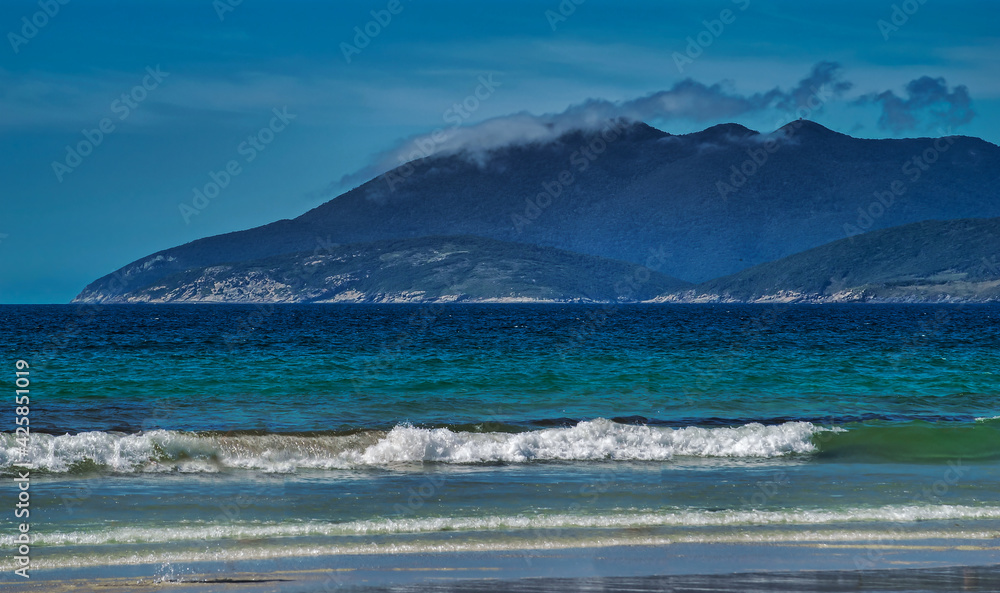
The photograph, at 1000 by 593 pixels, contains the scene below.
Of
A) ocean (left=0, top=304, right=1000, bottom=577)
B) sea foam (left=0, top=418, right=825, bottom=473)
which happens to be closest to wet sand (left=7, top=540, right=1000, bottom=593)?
ocean (left=0, top=304, right=1000, bottom=577)

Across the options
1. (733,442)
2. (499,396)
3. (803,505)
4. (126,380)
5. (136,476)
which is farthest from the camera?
(126,380)

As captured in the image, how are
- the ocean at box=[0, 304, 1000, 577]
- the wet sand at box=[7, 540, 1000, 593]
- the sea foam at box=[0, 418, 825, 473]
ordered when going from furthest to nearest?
the sea foam at box=[0, 418, 825, 473] → the ocean at box=[0, 304, 1000, 577] → the wet sand at box=[7, 540, 1000, 593]

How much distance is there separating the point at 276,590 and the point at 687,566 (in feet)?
16.1

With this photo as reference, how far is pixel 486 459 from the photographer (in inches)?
785

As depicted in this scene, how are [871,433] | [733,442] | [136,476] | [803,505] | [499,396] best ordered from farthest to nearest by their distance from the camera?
[499,396] < [871,433] < [733,442] < [136,476] < [803,505]

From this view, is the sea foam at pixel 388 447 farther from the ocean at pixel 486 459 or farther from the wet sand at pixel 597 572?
the wet sand at pixel 597 572

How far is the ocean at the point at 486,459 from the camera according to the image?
13164 mm

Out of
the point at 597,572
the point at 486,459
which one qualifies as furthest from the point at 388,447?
the point at 597,572

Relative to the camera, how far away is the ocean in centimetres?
1316

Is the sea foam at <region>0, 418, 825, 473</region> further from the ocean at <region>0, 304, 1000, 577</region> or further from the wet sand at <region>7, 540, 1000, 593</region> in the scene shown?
the wet sand at <region>7, 540, 1000, 593</region>

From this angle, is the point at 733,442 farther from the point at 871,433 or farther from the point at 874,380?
the point at 874,380

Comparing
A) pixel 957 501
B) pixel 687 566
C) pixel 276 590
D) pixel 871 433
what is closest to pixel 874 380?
pixel 871 433

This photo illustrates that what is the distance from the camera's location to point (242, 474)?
18.3 meters

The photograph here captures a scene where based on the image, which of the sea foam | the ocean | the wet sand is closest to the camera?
the wet sand
